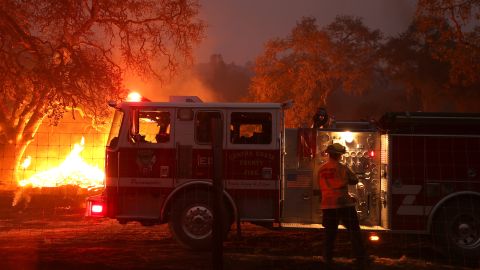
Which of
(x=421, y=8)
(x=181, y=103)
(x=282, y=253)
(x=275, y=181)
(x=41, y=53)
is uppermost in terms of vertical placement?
(x=421, y=8)

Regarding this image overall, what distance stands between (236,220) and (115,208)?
2.03 metres

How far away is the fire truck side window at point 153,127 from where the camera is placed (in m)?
9.23

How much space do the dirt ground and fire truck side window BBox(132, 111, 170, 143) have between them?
1.84 m

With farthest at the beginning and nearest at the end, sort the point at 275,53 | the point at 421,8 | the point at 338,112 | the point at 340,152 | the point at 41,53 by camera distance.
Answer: the point at 338,112 → the point at 275,53 → the point at 421,8 → the point at 41,53 → the point at 340,152

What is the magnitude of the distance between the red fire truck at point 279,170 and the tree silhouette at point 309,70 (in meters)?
21.9

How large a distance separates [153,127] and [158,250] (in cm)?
207

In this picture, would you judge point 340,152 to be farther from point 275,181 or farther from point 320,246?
point 320,246

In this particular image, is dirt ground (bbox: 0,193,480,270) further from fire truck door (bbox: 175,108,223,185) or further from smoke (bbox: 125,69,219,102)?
smoke (bbox: 125,69,219,102)

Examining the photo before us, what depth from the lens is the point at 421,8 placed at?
68.6 feet

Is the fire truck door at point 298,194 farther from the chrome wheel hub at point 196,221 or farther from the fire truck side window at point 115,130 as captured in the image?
the fire truck side window at point 115,130

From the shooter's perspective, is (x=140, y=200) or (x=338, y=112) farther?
(x=338, y=112)

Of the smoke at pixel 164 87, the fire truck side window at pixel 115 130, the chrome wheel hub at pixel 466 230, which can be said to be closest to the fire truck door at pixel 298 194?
the chrome wheel hub at pixel 466 230

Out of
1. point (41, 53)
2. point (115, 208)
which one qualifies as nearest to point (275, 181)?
point (115, 208)

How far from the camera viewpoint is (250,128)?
30.4 ft
